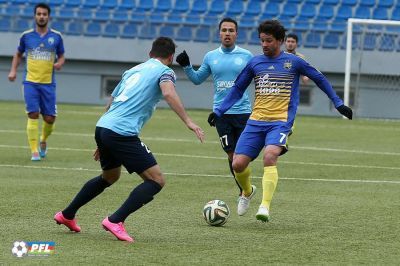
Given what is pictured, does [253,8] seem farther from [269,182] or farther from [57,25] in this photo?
[269,182]

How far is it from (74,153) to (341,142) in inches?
239

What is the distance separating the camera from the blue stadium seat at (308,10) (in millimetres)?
30938

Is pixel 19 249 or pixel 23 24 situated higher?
pixel 19 249

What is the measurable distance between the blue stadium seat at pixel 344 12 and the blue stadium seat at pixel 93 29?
700cm

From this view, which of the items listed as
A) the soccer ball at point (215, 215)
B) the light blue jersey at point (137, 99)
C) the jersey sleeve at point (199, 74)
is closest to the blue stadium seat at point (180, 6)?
the jersey sleeve at point (199, 74)

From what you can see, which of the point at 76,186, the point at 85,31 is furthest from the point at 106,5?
the point at 76,186

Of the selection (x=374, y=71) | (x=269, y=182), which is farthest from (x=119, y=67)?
(x=269, y=182)

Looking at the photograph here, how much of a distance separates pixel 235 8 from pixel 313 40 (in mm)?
2943

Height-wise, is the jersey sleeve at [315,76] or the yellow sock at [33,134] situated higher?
the jersey sleeve at [315,76]

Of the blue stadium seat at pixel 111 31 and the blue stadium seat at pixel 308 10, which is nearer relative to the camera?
the blue stadium seat at pixel 111 31

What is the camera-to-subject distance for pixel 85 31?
Result: 3094 cm

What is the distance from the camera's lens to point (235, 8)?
103 ft

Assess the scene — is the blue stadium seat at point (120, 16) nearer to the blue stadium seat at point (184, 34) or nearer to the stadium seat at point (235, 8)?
the blue stadium seat at point (184, 34)

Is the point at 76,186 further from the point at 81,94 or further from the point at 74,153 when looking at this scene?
the point at 81,94
